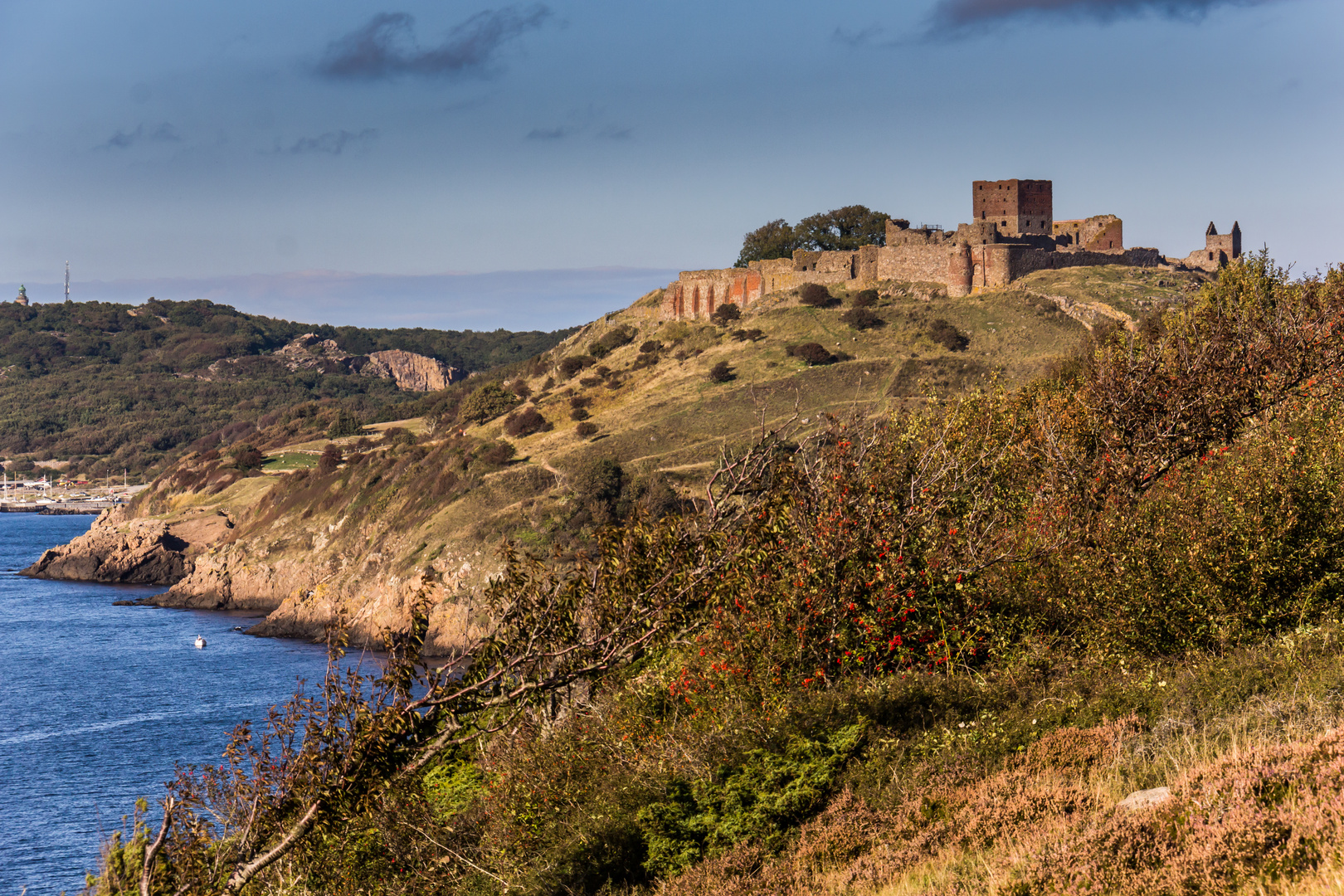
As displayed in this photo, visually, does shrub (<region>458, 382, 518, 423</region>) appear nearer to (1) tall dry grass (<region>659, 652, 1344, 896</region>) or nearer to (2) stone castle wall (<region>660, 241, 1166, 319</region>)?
(2) stone castle wall (<region>660, 241, 1166, 319</region>)

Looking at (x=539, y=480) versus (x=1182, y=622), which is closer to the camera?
(x=1182, y=622)

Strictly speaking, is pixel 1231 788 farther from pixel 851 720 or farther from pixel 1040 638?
pixel 1040 638

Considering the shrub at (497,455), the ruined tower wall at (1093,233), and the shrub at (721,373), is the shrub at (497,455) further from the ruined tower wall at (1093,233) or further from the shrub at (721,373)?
the ruined tower wall at (1093,233)

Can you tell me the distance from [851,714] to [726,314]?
270 ft

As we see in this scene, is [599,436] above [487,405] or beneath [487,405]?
beneath

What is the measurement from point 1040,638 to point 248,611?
81.2 m

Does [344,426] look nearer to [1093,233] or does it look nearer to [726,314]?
[726,314]

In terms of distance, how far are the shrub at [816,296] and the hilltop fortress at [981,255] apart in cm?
142

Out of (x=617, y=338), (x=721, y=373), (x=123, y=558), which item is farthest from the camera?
(x=123, y=558)

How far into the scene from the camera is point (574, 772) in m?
14.4

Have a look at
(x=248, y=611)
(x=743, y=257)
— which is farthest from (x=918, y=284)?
(x=248, y=611)

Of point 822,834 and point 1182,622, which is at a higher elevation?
point 1182,622

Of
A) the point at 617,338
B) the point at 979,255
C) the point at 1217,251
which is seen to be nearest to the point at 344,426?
the point at 617,338

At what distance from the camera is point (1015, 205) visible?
88.5 metres
